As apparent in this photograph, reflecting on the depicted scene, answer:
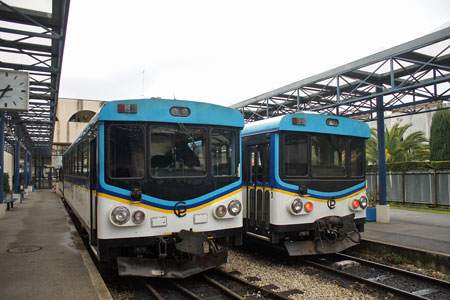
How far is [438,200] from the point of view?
56.6 ft

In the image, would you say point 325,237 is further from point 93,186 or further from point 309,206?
point 93,186

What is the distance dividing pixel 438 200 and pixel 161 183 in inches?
609

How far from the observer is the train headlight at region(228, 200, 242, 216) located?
647cm

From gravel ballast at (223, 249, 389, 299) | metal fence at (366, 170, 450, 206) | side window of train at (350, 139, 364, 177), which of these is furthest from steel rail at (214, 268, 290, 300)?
metal fence at (366, 170, 450, 206)

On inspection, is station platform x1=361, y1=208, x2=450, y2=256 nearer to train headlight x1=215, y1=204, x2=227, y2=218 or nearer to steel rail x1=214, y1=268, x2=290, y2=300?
steel rail x1=214, y1=268, x2=290, y2=300

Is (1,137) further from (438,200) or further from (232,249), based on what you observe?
(438,200)

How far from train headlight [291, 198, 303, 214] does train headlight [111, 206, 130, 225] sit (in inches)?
126

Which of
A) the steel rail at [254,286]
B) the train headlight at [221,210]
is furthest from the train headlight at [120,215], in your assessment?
the steel rail at [254,286]

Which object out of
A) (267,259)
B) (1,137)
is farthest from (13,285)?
(1,137)

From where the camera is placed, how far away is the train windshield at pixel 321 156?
7.64m

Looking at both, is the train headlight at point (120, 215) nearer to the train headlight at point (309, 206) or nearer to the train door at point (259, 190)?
the train door at point (259, 190)

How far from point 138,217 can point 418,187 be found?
16347 millimetres

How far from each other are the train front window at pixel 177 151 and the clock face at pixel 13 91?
4.90 meters

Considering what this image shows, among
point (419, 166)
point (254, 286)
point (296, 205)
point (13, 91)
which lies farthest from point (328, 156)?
point (419, 166)
